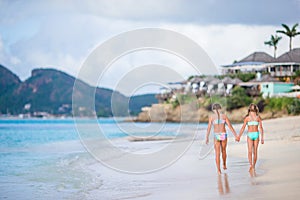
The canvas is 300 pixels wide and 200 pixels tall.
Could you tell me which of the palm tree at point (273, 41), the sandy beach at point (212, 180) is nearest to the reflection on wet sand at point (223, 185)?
the sandy beach at point (212, 180)

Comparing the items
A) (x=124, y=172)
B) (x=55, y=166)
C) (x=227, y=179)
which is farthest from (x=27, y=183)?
(x=227, y=179)

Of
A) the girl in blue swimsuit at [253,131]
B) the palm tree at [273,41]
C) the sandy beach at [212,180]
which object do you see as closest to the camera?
the sandy beach at [212,180]

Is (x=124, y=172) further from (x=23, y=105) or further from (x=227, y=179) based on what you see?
(x=23, y=105)

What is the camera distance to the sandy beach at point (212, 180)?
7.23 m

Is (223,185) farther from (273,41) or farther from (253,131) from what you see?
(273,41)

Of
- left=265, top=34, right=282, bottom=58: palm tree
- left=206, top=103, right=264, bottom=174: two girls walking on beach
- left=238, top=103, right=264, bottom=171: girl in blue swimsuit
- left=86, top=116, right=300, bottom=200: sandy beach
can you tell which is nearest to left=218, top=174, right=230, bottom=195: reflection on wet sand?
left=86, top=116, right=300, bottom=200: sandy beach

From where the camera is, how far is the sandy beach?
7.23 m

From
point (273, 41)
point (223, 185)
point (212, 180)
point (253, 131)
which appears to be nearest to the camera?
point (223, 185)

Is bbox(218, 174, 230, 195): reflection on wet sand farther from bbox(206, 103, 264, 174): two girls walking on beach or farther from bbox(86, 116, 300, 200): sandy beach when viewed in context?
bbox(206, 103, 264, 174): two girls walking on beach

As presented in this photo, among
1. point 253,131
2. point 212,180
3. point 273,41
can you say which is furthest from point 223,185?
point 273,41

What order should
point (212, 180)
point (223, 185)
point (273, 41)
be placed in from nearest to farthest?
1. point (223, 185)
2. point (212, 180)
3. point (273, 41)

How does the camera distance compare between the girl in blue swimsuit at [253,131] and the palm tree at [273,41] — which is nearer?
the girl in blue swimsuit at [253,131]

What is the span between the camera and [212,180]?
858 cm

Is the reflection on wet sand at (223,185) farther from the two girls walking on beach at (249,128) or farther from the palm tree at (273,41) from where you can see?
the palm tree at (273,41)
